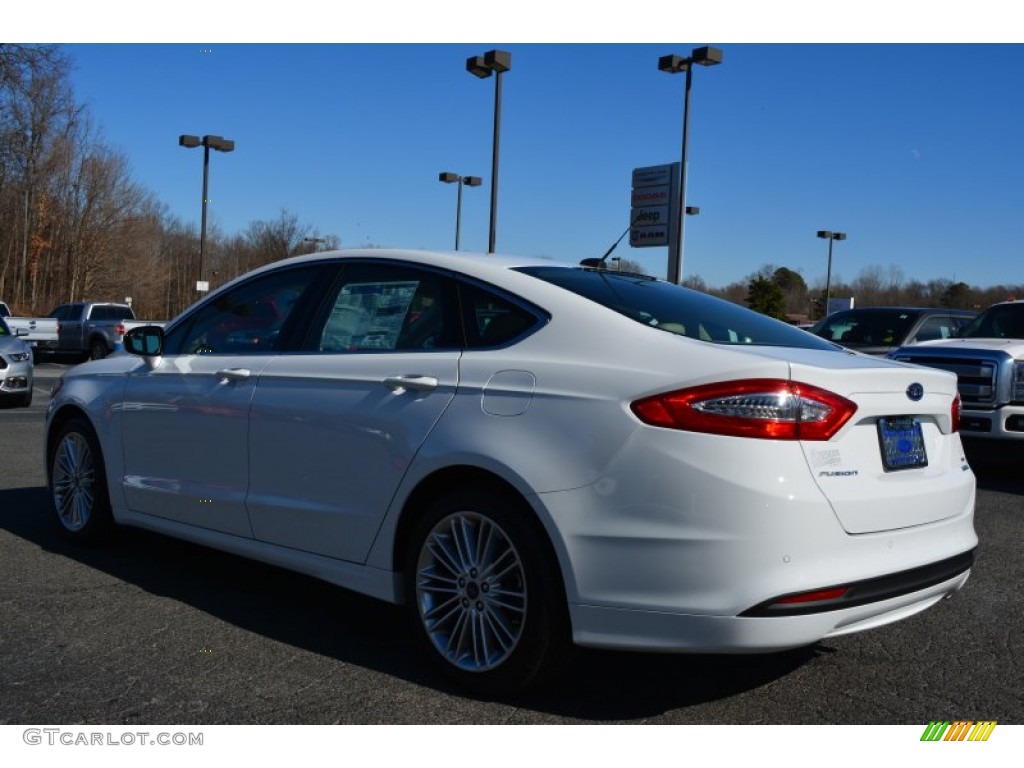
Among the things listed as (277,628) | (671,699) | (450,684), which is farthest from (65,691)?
(671,699)

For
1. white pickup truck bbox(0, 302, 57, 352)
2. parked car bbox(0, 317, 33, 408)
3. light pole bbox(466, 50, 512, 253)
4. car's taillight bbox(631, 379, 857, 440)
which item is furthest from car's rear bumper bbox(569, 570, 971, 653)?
white pickup truck bbox(0, 302, 57, 352)

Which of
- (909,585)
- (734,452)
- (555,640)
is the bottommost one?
(555,640)

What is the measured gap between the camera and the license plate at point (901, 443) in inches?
135

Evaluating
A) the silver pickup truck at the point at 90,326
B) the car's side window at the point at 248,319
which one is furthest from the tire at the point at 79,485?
the silver pickup truck at the point at 90,326

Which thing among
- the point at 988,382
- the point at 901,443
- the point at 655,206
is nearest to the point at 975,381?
the point at 988,382

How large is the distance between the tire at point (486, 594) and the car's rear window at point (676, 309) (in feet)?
2.86

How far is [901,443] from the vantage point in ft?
11.5

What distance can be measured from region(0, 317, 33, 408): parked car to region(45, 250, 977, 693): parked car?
10.2m

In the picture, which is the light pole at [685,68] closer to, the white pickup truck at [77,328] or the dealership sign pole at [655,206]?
the dealership sign pole at [655,206]

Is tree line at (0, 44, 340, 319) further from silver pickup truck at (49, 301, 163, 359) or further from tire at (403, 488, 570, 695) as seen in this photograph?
tire at (403, 488, 570, 695)

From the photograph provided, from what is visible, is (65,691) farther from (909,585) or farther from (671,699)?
(909,585)

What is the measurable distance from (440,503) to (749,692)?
1.28 meters

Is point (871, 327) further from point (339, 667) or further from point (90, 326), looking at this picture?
point (90, 326)

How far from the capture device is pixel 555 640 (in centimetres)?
342
